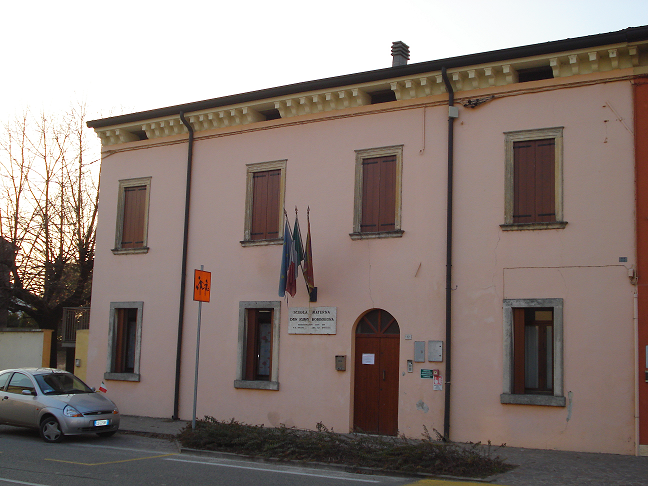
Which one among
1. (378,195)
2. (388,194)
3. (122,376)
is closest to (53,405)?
(122,376)

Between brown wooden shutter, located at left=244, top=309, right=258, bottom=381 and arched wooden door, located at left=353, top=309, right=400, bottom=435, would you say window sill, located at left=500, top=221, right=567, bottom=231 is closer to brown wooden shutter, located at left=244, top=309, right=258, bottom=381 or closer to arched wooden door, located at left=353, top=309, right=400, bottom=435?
arched wooden door, located at left=353, top=309, right=400, bottom=435

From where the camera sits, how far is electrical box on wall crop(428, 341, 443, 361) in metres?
Result: 14.6

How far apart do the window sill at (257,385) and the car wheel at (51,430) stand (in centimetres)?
436

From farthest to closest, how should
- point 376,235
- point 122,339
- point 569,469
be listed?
point 122,339 < point 376,235 < point 569,469

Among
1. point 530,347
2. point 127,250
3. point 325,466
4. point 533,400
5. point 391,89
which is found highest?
point 391,89

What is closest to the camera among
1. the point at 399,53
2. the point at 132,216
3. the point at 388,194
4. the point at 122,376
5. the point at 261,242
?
the point at 388,194

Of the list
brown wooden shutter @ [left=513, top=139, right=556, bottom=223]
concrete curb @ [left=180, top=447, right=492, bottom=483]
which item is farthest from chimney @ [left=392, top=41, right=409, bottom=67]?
concrete curb @ [left=180, top=447, right=492, bottom=483]

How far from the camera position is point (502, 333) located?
14.1 metres

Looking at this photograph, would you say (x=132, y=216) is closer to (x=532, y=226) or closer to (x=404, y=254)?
(x=404, y=254)

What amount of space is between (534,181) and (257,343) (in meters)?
7.62

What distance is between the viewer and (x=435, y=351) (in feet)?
48.1

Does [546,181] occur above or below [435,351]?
above

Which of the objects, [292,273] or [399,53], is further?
[399,53]

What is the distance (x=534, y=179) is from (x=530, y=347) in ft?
11.1
